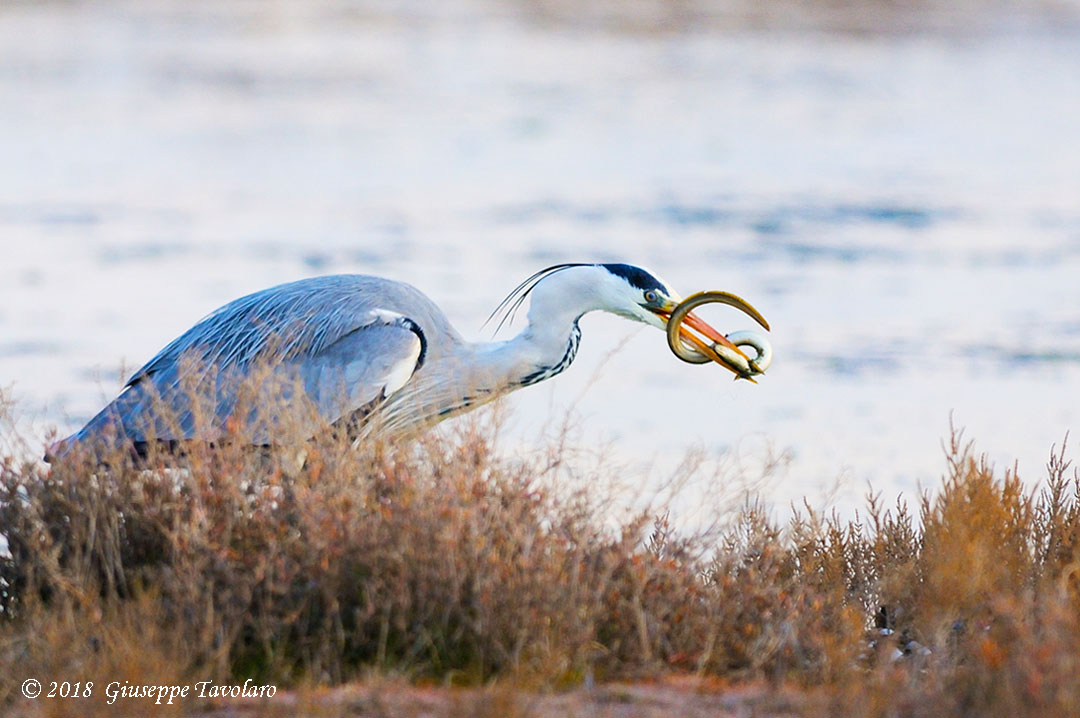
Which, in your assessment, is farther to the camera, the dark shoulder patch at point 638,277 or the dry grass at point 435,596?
the dark shoulder patch at point 638,277

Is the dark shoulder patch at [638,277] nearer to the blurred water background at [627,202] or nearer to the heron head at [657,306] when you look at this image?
the heron head at [657,306]

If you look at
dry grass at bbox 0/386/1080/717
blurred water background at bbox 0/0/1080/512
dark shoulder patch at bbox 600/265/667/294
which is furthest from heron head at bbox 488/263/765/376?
dry grass at bbox 0/386/1080/717

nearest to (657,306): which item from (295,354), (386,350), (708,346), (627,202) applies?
(708,346)

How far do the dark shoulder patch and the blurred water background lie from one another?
0.62 meters

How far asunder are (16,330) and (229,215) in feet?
13.9

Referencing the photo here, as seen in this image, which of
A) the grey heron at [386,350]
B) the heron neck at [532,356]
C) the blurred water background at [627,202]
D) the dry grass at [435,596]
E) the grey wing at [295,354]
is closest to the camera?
the dry grass at [435,596]

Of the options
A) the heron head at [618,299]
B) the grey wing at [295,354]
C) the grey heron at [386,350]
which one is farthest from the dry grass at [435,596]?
the heron head at [618,299]

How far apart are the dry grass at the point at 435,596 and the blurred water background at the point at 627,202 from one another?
0.53 metres

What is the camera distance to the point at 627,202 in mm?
16031

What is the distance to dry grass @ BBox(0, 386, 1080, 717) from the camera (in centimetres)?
439

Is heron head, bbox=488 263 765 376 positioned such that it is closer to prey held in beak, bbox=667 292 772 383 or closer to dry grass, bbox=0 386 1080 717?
prey held in beak, bbox=667 292 772 383

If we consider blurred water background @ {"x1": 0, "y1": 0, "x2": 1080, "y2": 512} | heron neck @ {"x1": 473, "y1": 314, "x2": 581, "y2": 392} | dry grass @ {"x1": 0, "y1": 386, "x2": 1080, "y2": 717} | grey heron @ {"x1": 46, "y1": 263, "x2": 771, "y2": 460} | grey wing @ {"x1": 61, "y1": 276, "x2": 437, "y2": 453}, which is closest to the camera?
dry grass @ {"x1": 0, "y1": 386, "x2": 1080, "y2": 717}

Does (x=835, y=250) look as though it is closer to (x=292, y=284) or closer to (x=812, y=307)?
(x=812, y=307)

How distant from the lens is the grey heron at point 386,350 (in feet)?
21.0
